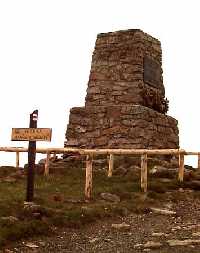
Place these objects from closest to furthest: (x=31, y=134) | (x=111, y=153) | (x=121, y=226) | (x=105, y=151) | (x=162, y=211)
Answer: (x=121, y=226)
(x=31, y=134)
(x=162, y=211)
(x=105, y=151)
(x=111, y=153)

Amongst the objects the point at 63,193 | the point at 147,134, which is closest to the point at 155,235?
the point at 63,193

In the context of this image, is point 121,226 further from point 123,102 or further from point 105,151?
point 123,102

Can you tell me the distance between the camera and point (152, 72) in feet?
68.1

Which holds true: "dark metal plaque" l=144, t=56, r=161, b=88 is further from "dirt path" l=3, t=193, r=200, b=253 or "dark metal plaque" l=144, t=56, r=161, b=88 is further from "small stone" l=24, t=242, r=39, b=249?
"small stone" l=24, t=242, r=39, b=249

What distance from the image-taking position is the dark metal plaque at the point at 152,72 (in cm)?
2016

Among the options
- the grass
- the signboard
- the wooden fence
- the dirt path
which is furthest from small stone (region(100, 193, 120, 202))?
the signboard

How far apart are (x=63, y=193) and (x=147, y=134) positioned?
638 cm

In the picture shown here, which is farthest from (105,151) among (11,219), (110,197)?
(11,219)

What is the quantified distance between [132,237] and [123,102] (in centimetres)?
1061

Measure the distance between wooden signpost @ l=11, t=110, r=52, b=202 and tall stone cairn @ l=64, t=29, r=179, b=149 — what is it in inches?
306

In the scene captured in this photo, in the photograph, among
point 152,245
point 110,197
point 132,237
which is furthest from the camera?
point 110,197

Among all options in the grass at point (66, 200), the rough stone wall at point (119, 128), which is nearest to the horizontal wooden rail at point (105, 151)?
the grass at point (66, 200)

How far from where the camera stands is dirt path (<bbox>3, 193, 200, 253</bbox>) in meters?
8.68

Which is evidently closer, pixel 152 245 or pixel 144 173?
pixel 152 245
